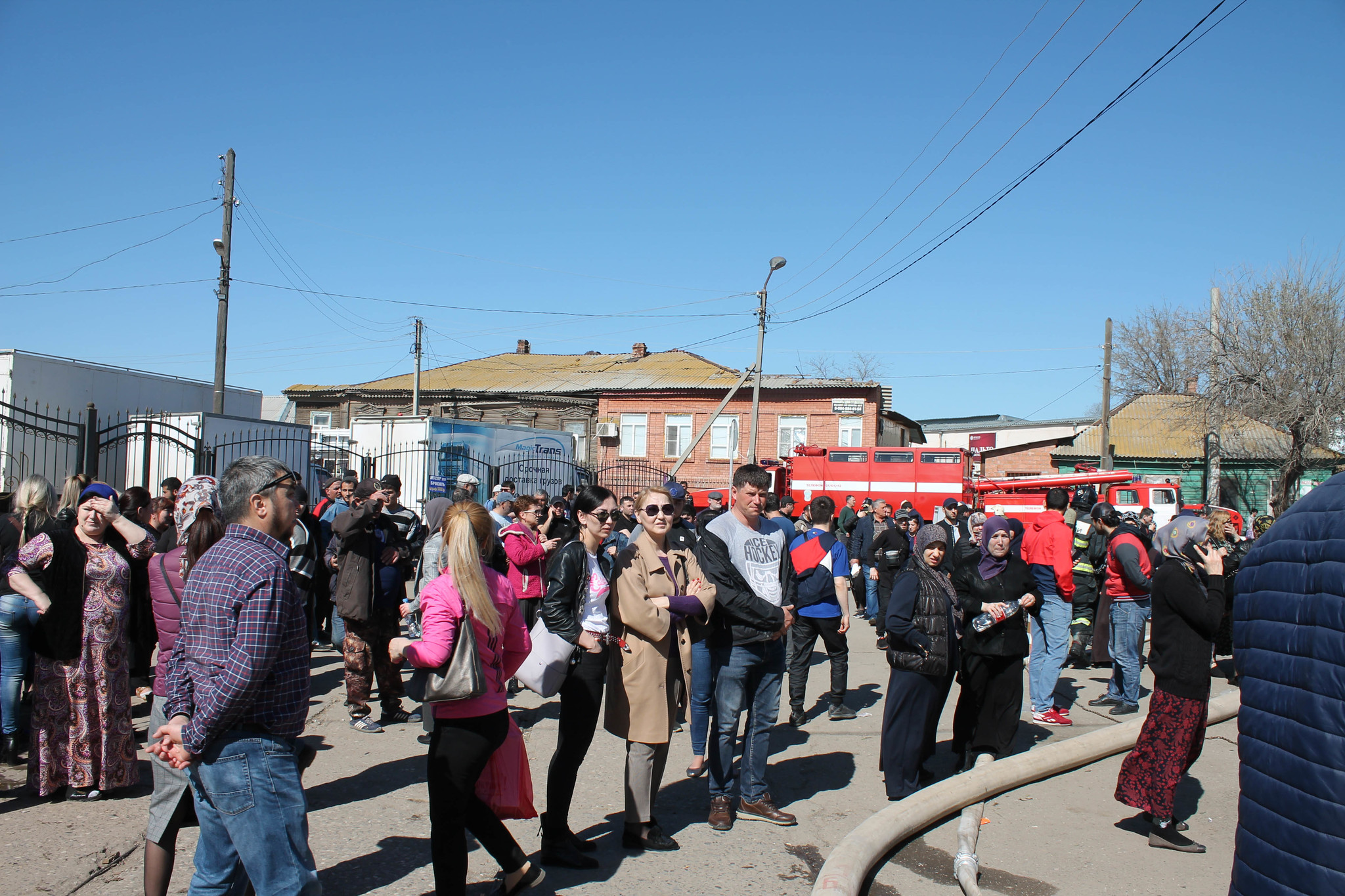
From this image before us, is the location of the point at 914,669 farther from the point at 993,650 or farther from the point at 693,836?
the point at 693,836

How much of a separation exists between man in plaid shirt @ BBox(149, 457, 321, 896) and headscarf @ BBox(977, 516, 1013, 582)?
4.70 meters

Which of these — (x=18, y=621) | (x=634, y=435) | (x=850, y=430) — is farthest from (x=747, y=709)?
(x=634, y=435)

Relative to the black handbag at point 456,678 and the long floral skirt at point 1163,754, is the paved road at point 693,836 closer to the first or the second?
the long floral skirt at point 1163,754

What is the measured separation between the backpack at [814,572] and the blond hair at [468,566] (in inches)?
172

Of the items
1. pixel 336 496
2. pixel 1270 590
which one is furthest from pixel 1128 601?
pixel 336 496

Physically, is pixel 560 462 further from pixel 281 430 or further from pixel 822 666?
pixel 822 666

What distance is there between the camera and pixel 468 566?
11.8 feet

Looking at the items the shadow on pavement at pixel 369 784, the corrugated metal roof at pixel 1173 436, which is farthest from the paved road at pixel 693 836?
the corrugated metal roof at pixel 1173 436

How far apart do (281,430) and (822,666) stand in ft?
38.7

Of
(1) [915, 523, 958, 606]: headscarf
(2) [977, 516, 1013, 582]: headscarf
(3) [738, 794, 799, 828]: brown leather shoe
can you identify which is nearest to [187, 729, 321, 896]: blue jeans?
(3) [738, 794, 799, 828]: brown leather shoe

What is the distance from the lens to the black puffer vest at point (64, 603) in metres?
5.00

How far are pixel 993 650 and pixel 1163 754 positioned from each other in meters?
1.19

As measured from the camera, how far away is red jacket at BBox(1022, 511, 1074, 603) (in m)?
7.61

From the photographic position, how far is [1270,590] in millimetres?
2084
